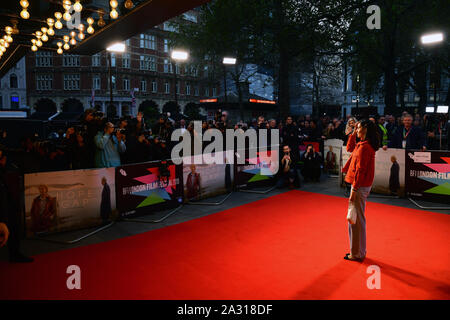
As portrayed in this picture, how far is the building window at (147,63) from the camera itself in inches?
1918

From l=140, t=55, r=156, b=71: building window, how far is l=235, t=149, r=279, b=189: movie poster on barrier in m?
42.5

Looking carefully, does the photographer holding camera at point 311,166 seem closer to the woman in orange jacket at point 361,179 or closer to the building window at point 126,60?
the woman in orange jacket at point 361,179

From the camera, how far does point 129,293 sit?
4.14 meters

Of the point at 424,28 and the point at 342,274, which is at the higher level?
the point at 424,28

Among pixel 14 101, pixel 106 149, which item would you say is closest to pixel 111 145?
pixel 106 149

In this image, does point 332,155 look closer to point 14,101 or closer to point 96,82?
point 96,82

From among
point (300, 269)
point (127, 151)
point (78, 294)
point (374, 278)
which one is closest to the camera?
point (78, 294)

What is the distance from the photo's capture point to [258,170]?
10812 mm

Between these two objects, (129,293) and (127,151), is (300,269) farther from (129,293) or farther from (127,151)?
(127,151)

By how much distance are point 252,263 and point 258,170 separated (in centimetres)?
593

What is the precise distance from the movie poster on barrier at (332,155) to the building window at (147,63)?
136ft

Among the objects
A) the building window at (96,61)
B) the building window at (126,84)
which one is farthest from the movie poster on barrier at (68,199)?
the building window at (96,61)
